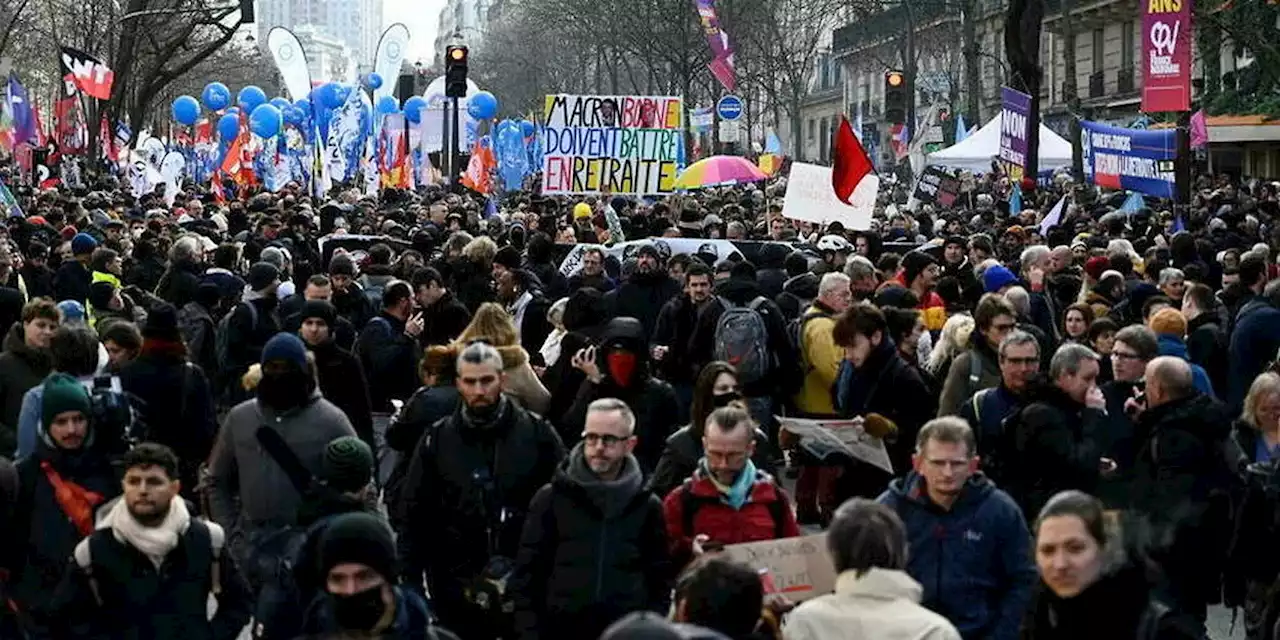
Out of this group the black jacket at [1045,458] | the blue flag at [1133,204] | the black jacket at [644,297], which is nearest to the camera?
the black jacket at [1045,458]

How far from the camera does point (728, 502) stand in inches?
261

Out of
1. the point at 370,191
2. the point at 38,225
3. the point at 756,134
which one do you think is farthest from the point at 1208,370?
the point at 756,134

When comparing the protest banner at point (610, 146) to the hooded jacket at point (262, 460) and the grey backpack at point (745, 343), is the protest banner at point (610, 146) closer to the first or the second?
the grey backpack at point (745, 343)

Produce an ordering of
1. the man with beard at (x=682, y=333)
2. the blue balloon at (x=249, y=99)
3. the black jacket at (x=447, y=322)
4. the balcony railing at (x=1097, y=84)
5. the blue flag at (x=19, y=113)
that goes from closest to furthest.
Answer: the black jacket at (x=447, y=322), the man with beard at (x=682, y=333), the blue flag at (x=19, y=113), the blue balloon at (x=249, y=99), the balcony railing at (x=1097, y=84)

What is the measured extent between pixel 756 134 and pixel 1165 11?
178 ft

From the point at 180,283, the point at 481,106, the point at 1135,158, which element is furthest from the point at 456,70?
the point at 481,106

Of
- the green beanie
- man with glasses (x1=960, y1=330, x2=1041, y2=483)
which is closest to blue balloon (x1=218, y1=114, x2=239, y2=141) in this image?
man with glasses (x1=960, y1=330, x2=1041, y2=483)

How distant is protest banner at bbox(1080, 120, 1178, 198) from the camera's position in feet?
73.8

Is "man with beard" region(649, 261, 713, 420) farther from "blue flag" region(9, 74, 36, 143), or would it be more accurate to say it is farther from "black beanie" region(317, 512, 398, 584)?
"blue flag" region(9, 74, 36, 143)

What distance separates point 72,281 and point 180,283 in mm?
1484

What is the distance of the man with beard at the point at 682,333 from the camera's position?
11.9 meters

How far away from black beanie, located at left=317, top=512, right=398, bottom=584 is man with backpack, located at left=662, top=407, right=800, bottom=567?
1453 millimetres

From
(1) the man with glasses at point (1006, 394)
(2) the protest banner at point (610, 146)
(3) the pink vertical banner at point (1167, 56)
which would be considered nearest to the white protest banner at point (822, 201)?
(3) the pink vertical banner at point (1167, 56)

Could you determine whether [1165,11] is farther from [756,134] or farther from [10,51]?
[756,134]
